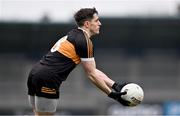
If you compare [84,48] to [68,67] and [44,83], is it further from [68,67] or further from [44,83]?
[44,83]

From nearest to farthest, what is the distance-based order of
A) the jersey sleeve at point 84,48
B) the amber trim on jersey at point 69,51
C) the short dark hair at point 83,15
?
the jersey sleeve at point 84,48 → the amber trim on jersey at point 69,51 → the short dark hair at point 83,15

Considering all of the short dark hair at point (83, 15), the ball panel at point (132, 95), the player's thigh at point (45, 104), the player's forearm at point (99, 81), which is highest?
the short dark hair at point (83, 15)

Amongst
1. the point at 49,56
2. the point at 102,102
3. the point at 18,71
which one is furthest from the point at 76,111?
the point at 49,56

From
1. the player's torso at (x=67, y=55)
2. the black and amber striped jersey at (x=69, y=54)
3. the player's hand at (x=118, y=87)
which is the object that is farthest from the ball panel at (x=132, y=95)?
the player's torso at (x=67, y=55)

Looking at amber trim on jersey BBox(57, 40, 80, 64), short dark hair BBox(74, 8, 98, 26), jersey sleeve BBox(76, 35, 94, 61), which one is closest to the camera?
jersey sleeve BBox(76, 35, 94, 61)

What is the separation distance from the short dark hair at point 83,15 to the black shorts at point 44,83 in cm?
82

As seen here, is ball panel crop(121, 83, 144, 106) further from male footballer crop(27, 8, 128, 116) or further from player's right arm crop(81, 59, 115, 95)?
player's right arm crop(81, 59, 115, 95)

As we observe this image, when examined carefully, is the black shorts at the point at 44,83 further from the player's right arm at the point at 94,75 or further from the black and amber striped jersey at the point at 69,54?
the player's right arm at the point at 94,75

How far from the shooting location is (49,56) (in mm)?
13242

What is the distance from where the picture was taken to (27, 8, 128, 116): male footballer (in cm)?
1298

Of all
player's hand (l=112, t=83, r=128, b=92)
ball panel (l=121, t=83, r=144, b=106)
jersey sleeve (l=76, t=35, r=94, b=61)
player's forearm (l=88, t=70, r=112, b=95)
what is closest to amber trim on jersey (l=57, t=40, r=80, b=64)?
jersey sleeve (l=76, t=35, r=94, b=61)

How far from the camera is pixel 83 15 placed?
13.2 meters

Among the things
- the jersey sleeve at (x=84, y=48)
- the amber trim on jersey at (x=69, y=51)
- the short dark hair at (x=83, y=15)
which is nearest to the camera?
the jersey sleeve at (x=84, y=48)

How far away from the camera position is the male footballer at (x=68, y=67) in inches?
511
